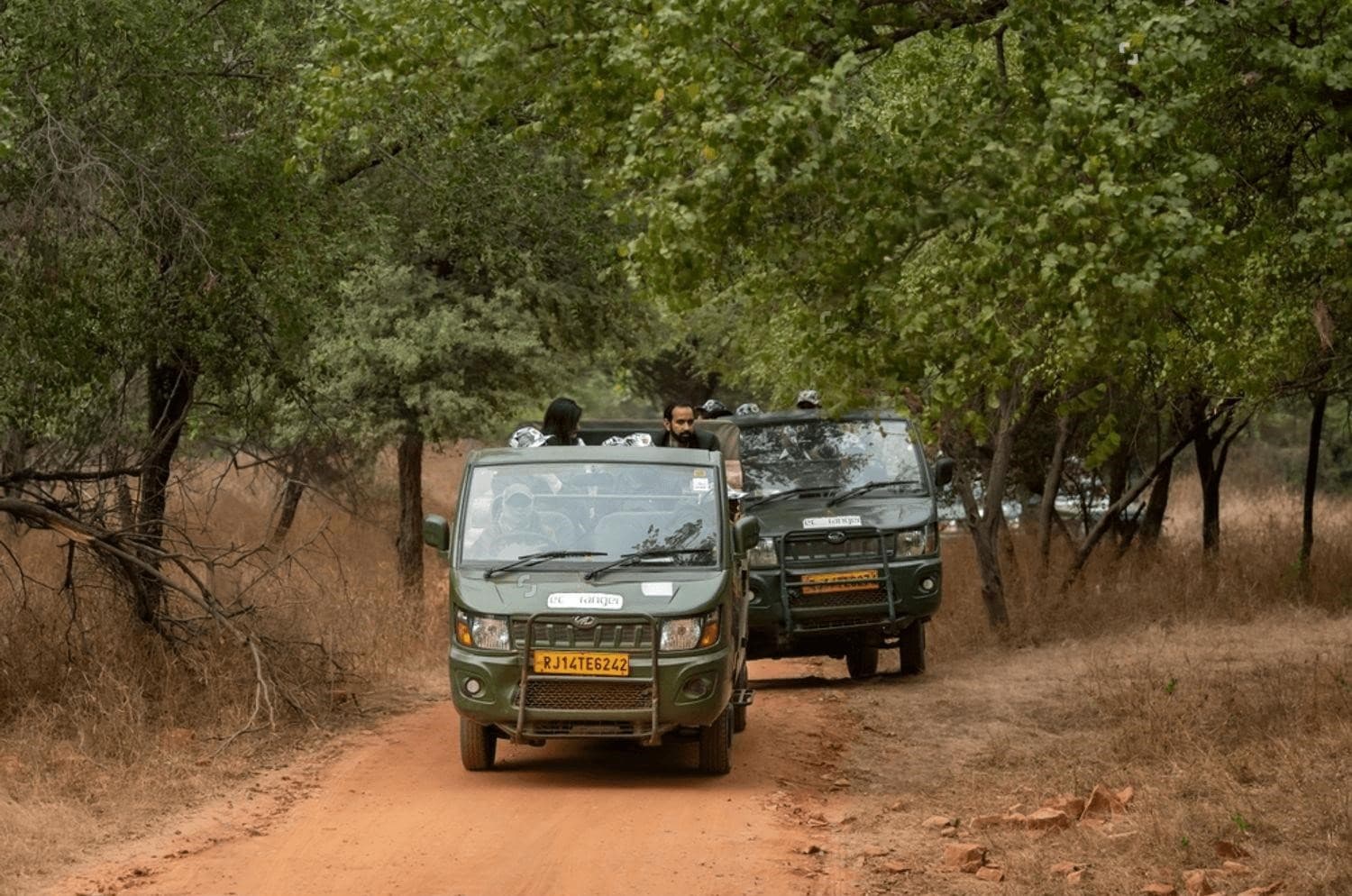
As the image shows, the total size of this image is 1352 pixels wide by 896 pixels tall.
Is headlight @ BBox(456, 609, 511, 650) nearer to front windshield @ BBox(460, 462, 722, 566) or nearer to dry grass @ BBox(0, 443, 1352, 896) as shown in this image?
front windshield @ BBox(460, 462, 722, 566)

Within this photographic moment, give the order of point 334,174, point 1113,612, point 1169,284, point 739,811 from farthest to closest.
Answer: point 1113,612 → point 334,174 → point 739,811 → point 1169,284

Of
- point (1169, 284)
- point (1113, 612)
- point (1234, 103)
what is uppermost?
point (1234, 103)

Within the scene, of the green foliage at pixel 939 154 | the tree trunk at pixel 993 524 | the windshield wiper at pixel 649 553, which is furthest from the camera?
the tree trunk at pixel 993 524

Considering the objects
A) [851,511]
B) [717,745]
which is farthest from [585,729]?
[851,511]

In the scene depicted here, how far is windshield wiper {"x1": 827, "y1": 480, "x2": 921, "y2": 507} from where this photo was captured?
17.0 metres

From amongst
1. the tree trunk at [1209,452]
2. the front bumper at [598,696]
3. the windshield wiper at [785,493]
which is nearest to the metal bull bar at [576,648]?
the front bumper at [598,696]

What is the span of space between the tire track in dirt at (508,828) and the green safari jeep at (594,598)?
0.44 metres

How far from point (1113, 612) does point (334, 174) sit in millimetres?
9864

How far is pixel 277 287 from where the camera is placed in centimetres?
1409

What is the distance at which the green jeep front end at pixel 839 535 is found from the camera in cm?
1659

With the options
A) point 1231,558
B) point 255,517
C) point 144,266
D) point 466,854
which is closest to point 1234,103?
point 466,854

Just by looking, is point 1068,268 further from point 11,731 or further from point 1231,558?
point 1231,558

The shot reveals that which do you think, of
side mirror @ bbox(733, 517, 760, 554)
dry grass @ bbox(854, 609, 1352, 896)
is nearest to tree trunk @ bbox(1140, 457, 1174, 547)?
dry grass @ bbox(854, 609, 1352, 896)

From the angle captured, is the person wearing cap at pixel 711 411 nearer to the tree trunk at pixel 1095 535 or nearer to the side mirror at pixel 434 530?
the tree trunk at pixel 1095 535
